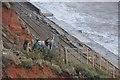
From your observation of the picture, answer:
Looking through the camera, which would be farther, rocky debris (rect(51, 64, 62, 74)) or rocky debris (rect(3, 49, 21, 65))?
rocky debris (rect(51, 64, 62, 74))

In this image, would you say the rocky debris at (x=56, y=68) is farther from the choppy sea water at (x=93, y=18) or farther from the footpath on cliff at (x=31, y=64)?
the choppy sea water at (x=93, y=18)

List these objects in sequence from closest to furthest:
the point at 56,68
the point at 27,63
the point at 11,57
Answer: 1. the point at 11,57
2. the point at 27,63
3. the point at 56,68

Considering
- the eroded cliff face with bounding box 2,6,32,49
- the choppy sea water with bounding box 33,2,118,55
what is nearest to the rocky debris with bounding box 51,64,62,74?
the eroded cliff face with bounding box 2,6,32,49

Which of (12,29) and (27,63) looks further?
(12,29)

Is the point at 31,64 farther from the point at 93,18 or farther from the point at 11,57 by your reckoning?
the point at 93,18

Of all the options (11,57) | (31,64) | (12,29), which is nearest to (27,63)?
(31,64)

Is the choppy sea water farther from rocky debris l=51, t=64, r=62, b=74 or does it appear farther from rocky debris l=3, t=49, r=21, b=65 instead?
rocky debris l=3, t=49, r=21, b=65

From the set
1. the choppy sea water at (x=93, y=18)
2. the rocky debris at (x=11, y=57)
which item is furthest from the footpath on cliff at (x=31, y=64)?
the choppy sea water at (x=93, y=18)

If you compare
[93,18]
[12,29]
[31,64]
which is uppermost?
[31,64]

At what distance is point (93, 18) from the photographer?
154 ft

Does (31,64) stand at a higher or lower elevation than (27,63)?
lower

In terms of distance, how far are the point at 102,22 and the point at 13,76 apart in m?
32.4

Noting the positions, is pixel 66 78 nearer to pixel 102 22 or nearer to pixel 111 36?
pixel 111 36

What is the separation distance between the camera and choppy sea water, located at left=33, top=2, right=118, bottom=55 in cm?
3652
